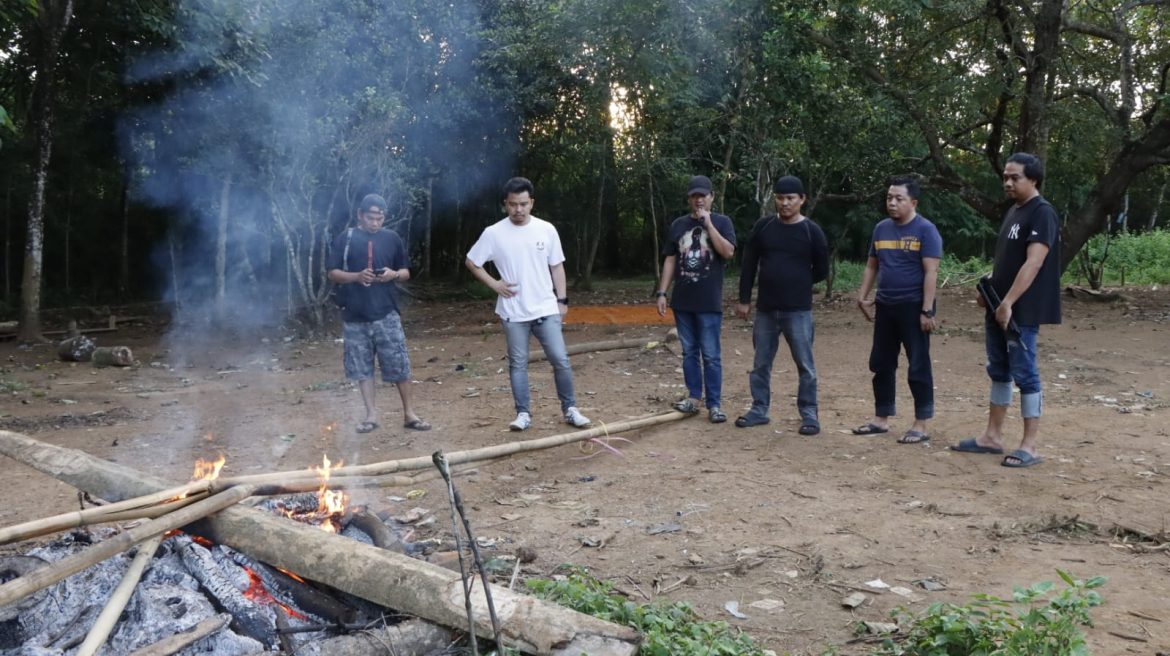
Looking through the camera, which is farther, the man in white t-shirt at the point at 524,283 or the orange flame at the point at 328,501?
the man in white t-shirt at the point at 524,283

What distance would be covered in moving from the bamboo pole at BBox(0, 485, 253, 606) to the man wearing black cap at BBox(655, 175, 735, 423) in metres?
3.97

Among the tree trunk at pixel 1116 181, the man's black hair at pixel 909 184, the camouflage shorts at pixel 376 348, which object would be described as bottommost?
the camouflage shorts at pixel 376 348

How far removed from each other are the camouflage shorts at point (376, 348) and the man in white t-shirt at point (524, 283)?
0.78m

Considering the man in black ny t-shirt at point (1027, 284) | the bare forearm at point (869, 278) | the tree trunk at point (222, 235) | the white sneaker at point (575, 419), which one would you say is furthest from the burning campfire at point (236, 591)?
the tree trunk at point (222, 235)

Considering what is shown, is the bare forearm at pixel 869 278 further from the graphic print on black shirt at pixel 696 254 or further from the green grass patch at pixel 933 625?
the green grass patch at pixel 933 625

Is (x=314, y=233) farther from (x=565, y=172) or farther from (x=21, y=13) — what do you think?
(x=565, y=172)

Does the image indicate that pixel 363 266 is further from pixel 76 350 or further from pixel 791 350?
pixel 76 350

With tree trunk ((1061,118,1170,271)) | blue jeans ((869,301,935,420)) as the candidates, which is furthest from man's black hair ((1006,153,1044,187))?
tree trunk ((1061,118,1170,271))

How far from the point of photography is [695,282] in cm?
676

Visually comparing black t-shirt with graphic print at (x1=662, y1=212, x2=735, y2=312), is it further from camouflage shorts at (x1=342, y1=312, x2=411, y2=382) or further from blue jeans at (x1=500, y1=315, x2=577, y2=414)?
camouflage shorts at (x1=342, y1=312, x2=411, y2=382)

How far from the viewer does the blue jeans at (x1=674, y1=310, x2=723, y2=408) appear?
22.2 ft

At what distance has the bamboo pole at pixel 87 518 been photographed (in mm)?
2951

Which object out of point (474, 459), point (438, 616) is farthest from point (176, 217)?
point (438, 616)

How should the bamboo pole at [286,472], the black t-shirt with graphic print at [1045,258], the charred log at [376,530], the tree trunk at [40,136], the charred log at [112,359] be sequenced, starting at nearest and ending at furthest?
the bamboo pole at [286,472] < the charred log at [376,530] < the black t-shirt with graphic print at [1045,258] < the charred log at [112,359] < the tree trunk at [40,136]
